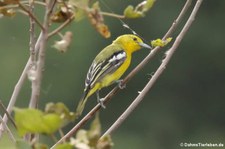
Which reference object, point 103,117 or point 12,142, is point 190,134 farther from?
point 12,142

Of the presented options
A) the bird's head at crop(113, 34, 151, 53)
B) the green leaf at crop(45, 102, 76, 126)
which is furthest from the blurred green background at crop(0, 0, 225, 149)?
the green leaf at crop(45, 102, 76, 126)

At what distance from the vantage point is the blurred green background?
25281 millimetres

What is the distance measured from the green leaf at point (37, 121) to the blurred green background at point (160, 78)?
848 inches

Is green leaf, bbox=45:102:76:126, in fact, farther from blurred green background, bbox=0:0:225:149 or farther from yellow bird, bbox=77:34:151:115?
blurred green background, bbox=0:0:225:149

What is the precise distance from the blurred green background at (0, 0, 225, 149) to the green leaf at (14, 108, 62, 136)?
70.7 ft

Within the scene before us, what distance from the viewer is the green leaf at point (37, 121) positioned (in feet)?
5.20

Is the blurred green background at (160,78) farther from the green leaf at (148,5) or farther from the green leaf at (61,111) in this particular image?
the green leaf at (61,111)

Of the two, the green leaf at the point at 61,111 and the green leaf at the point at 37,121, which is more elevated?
the green leaf at the point at 37,121

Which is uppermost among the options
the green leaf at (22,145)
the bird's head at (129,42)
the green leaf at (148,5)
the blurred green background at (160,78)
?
the green leaf at (148,5)

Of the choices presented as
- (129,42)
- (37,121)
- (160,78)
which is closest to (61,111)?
(37,121)

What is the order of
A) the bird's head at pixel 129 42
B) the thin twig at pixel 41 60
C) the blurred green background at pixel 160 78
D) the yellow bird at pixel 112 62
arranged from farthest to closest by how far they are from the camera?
the blurred green background at pixel 160 78 → the bird's head at pixel 129 42 → the yellow bird at pixel 112 62 → the thin twig at pixel 41 60

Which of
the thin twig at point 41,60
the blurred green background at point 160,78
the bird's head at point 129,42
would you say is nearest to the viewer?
the thin twig at point 41,60

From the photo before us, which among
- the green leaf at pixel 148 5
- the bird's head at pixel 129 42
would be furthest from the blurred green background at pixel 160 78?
the green leaf at pixel 148 5

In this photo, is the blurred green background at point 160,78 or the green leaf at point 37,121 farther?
the blurred green background at point 160,78
